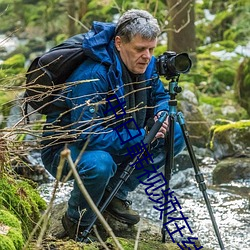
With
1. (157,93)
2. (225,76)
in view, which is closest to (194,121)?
(225,76)

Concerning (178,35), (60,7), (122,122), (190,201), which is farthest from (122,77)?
(60,7)

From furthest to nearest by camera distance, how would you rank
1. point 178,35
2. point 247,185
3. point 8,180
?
1. point 178,35
2. point 247,185
3. point 8,180

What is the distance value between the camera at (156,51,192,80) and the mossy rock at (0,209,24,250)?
3.79 feet

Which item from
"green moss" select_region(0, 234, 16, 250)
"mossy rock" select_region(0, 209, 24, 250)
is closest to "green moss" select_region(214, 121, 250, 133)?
"mossy rock" select_region(0, 209, 24, 250)

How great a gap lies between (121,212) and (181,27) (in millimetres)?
6857

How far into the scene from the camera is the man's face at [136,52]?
10.9ft

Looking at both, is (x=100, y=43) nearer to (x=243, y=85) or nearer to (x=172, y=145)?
(x=172, y=145)

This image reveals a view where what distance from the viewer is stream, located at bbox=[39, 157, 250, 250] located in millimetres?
4496

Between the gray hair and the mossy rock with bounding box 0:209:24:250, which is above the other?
the gray hair

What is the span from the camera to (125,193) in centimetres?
381

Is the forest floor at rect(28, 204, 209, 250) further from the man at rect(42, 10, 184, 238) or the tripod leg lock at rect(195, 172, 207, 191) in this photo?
the tripod leg lock at rect(195, 172, 207, 191)

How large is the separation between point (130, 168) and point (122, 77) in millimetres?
530

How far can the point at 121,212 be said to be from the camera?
375 centimetres

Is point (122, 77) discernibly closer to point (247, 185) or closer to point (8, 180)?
point (8, 180)
